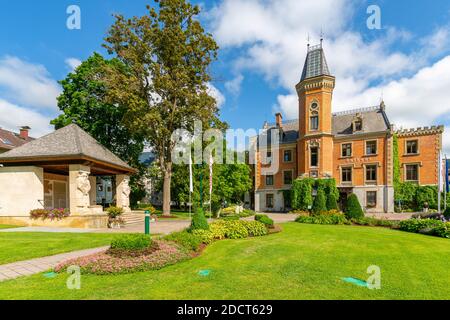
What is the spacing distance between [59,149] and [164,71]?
1317 cm

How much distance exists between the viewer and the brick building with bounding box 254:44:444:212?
3023 cm

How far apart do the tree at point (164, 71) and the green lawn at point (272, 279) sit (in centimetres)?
1835

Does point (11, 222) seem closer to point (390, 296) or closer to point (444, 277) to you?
point (390, 296)

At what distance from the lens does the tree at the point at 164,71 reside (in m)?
24.1

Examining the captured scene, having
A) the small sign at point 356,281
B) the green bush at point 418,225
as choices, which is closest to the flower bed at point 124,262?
the small sign at point 356,281

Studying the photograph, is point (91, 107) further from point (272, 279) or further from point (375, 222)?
point (375, 222)

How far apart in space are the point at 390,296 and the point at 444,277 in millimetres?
2640

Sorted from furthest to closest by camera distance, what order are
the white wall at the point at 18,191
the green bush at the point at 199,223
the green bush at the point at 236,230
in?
1. the white wall at the point at 18,191
2. the green bush at the point at 236,230
3. the green bush at the point at 199,223

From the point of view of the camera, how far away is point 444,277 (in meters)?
6.50

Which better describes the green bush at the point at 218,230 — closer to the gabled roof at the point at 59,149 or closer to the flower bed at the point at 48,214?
the gabled roof at the point at 59,149

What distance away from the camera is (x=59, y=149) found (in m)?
17.7

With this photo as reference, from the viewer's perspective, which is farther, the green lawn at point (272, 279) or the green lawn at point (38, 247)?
the green lawn at point (38, 247)

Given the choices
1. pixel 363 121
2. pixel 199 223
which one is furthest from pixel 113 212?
pixel 363 121

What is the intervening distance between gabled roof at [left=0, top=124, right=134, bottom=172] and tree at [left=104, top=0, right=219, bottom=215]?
535 cm
